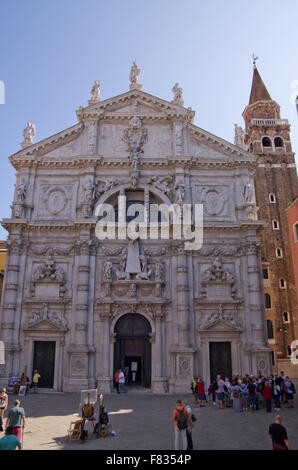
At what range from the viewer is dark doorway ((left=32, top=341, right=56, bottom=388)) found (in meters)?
23.2

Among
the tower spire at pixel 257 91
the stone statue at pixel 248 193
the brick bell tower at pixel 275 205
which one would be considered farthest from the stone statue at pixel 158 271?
the tower spire at pixel 257 91

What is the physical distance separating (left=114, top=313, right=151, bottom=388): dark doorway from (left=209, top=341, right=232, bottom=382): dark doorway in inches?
155

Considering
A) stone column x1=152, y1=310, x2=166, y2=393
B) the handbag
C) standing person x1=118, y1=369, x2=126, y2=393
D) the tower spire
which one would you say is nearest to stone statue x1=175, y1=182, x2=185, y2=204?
stone column x1=152, y1=310, x2=166, y2=393

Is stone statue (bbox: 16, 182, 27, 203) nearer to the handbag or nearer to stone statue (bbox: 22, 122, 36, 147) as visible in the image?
stone statue (bbox: 22, 122, 36, 147)

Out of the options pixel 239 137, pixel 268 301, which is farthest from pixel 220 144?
pixel 268 301

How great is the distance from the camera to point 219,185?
2697 cm

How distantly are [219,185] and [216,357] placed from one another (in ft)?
38.6

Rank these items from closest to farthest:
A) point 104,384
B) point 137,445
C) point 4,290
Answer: point 137,445 < point 104,384 < point 4,290

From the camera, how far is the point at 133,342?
24.2m

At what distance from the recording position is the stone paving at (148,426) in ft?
36.4

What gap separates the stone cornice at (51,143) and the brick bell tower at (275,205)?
75.6 ft

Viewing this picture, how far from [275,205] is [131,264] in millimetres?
26737

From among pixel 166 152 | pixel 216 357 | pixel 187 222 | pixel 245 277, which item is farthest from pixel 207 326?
pixel 166 152

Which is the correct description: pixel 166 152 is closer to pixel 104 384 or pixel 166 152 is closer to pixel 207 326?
pixel 207 326
